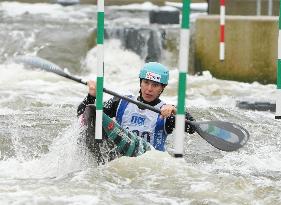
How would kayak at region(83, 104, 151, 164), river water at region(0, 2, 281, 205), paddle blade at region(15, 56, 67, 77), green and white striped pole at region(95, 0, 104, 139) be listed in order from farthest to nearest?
1. paddle blade at region(15, 56, 67, 77)
2. kayak at region(83, 104, 151, 164)
3. river water at region(0, 2, 281, 205)
4. green and white striped pole at region(95, 0, 104, 139)

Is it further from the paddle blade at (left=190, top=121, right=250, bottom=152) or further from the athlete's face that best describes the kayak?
the paddle blade at (left=190, top=121, right=250, bottom=152)

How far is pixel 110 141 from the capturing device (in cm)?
604

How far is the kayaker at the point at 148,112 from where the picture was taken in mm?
6238

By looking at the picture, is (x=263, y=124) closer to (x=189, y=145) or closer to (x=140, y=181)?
(x=189, y=145)

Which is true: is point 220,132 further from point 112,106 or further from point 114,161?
point 112,106

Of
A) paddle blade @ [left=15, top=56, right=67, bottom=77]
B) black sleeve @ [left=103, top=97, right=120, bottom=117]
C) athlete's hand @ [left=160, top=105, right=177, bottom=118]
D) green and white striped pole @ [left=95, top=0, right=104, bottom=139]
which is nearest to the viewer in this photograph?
green and white striped pole @ [left=95, top=0, right=104, bottom=139]

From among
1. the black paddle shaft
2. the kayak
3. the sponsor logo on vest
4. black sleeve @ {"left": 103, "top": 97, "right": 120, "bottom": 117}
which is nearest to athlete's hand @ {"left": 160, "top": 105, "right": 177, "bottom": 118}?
the black paddle shaft

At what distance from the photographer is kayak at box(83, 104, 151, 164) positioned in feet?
19.4

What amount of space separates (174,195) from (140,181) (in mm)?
415

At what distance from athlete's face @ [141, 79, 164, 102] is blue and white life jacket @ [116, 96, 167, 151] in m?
0.08

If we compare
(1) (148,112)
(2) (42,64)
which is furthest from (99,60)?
(1) (148,112)

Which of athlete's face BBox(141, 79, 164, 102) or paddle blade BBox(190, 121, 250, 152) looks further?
athlete's face BBox(141, 79, 164, 102)

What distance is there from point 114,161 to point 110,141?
0.18 m

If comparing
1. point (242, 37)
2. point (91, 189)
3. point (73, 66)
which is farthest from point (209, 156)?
point (73, 66)
